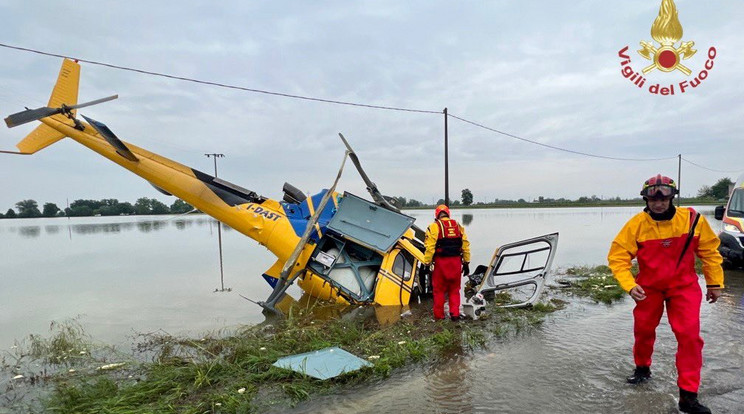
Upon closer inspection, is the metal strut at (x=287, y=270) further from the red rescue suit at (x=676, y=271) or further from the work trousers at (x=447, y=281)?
the red rescue suit at (x=676, y=271)

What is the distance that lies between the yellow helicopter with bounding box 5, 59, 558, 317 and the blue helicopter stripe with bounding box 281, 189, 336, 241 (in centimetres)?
2

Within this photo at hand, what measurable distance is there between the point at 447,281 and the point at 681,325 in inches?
135

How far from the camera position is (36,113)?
27.8ft

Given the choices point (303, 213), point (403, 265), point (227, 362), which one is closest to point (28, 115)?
point (303, 213)

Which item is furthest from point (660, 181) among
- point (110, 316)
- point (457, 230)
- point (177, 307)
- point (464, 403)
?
point (110, 316)

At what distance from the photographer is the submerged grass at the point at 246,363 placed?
3537 millimetres

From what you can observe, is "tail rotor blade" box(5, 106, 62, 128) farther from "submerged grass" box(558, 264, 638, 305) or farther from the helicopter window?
"submerged grass" box(558, 264, 638, 305)

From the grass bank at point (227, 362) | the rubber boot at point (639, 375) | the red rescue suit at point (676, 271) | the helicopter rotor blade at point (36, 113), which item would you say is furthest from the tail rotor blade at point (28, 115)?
the rubber boot at point (639, 375)

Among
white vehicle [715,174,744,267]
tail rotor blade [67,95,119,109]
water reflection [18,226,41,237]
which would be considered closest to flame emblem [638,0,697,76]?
white vehicle [715,174,744,267]

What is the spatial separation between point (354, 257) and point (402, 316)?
177 cm

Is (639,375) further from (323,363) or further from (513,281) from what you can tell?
(513,281)

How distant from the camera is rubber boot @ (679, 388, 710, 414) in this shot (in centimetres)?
294

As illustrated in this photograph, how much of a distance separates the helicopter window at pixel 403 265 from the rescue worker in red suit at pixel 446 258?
145 centimetres

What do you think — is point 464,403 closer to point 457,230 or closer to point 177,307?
point 457,230
